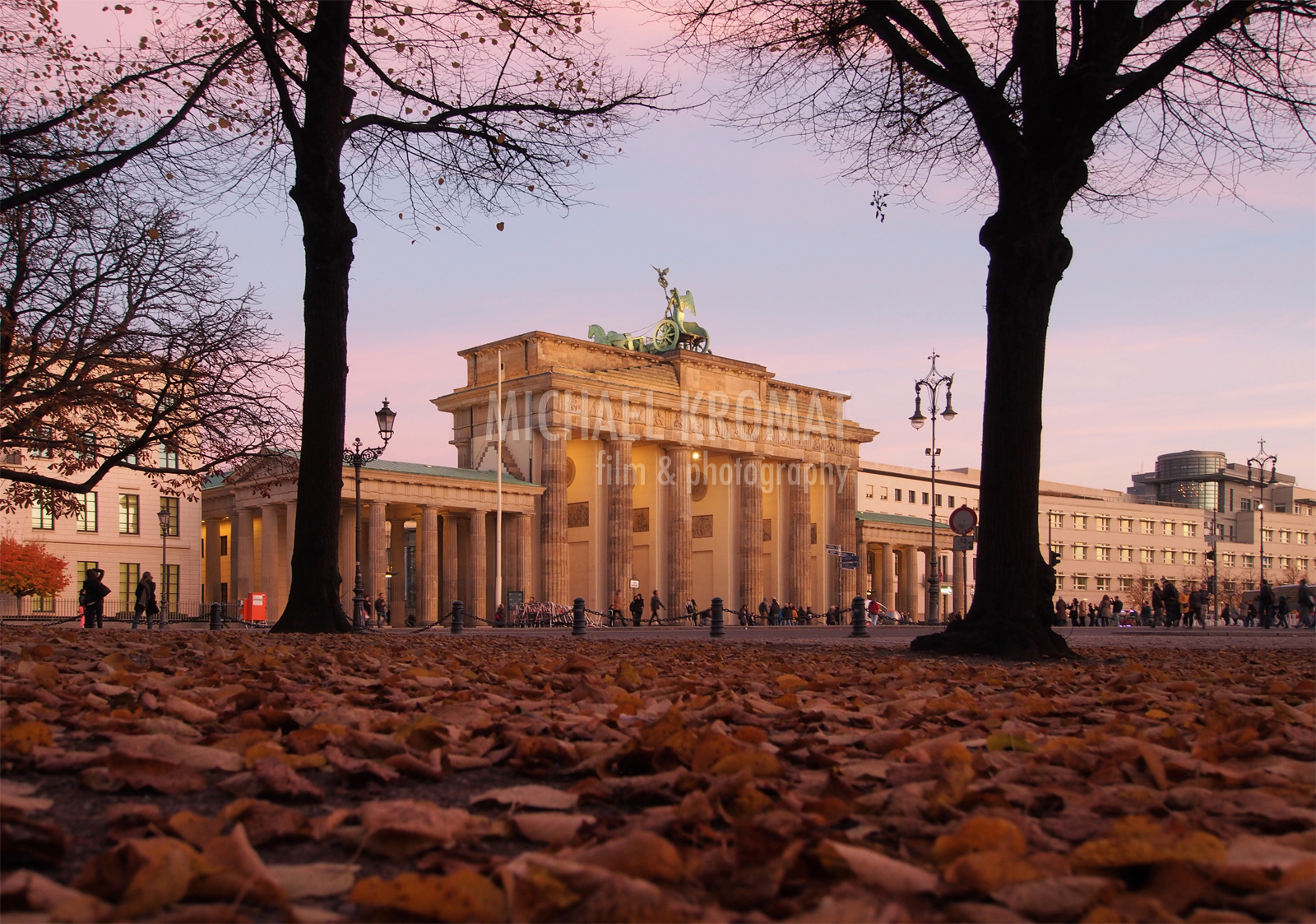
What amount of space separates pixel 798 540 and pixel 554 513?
19826 millimetres

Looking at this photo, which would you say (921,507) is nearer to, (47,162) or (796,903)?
(47,162)

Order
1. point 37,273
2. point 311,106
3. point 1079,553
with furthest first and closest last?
1. point 1079,553
2. point 37,273
3. point 311,106

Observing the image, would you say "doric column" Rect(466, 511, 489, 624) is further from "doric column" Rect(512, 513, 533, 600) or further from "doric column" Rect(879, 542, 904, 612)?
"doric column" Rect(879, 542, 904, 612)

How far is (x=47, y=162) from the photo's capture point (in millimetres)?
18984

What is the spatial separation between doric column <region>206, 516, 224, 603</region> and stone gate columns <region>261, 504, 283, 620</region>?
9.23 metres

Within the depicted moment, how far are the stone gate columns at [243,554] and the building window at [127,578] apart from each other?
A: 5.42 metres

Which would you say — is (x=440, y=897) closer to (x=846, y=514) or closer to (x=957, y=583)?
(x=957, y=583)

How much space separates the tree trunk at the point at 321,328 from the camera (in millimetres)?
15664

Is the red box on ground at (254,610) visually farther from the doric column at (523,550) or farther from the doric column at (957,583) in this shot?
the doric column at (957,583)

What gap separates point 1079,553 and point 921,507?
1651 cm

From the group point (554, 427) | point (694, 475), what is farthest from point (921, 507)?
point (554, 427)

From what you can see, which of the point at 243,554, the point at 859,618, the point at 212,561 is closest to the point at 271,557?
the point at 243,554

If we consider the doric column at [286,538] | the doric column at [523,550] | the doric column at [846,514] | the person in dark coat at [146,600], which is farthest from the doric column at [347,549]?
the doric column at [846,514]

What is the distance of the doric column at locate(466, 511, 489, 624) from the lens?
2522 inches
